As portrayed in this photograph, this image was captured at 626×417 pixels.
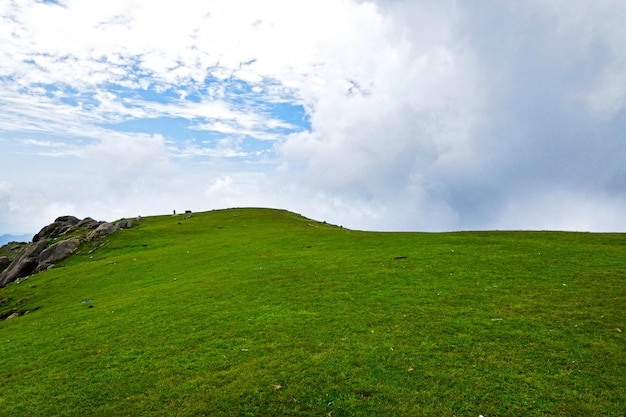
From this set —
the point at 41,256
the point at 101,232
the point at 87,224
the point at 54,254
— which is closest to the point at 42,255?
the point at 41,256

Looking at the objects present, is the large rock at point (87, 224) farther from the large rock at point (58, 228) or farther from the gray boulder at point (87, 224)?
the large rock at point (58, 228)

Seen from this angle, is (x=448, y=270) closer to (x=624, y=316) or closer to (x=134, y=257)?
(x=624, y=316)

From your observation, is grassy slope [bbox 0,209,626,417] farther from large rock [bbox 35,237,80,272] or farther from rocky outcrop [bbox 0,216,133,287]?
rocky outcrop [bbox 0,216,133,287]

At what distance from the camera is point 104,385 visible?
1730 centimetres

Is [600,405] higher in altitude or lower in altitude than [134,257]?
lower

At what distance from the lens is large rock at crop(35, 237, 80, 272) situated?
59344 millimetres

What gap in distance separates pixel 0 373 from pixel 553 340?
27.9 meters

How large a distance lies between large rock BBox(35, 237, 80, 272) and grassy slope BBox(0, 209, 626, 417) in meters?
24.0

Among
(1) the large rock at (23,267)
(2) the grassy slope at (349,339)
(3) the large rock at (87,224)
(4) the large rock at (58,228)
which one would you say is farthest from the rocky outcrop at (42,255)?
(2) the grassy slope at (349,339)

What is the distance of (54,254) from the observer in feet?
202

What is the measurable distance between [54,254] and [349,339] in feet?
198

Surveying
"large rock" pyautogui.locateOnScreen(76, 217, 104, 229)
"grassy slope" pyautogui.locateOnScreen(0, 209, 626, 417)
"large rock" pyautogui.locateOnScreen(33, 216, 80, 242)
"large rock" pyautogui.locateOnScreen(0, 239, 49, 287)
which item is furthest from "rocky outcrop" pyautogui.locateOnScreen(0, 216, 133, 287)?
"grassy slope" pyautogui.locateOnScreen(0, 209, 626, 417)

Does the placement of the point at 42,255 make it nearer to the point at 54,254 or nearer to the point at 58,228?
the point at 54,254

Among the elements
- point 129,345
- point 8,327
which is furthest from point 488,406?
point 8,327
